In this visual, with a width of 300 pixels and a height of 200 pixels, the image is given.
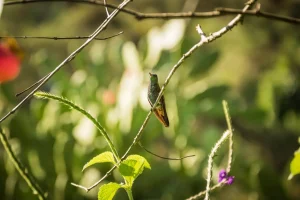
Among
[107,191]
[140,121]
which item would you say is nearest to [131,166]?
[107,191]

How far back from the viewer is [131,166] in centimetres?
28


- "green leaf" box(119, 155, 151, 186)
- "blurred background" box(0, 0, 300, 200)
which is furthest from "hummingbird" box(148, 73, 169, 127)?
"blurred background" box(0, 0, 300, 200)

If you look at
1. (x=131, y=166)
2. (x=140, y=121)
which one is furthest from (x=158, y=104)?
(x=140, y=121)

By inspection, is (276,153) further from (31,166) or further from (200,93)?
(31,166)

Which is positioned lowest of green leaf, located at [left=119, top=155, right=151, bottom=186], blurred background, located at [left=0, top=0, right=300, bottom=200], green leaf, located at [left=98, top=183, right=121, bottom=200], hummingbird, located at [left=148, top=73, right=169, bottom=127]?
green leaf, located at [left=98, top=183, right=121, bottom=200]

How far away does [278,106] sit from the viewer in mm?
1717

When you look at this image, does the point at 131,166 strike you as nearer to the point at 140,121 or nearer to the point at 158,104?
the point at 158,104

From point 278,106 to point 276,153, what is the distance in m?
0.52

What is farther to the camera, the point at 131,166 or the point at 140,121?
the point at 140,121

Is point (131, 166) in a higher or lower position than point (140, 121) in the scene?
lower

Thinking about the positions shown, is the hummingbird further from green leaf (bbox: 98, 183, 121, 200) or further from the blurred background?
the blurred background

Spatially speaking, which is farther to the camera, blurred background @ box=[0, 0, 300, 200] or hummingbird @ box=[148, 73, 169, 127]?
blurred background @ box=[0, 0, 300, 200]

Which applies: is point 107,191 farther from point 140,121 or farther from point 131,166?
point 140,121

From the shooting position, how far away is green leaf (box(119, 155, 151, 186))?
10.9 inches
